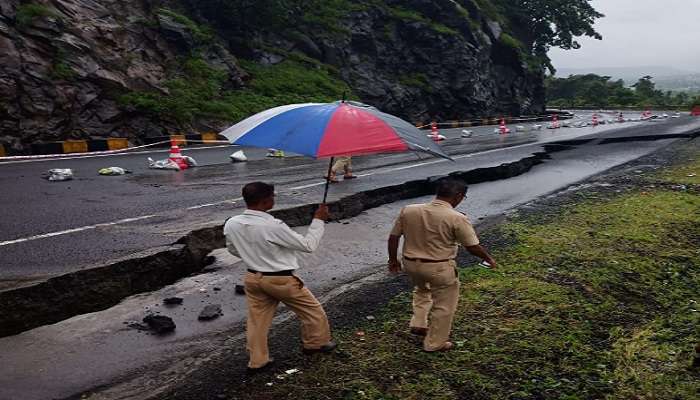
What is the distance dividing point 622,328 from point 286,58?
24292mm

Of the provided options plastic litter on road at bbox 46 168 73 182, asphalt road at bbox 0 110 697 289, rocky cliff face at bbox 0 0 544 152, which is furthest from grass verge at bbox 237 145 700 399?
rocky cliff face at bbox 0 0 544 152

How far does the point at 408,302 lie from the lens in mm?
5168

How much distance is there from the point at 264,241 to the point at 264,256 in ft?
0.35

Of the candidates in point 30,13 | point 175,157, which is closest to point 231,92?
point 30,13

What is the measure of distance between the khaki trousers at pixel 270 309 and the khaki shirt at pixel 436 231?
83cm

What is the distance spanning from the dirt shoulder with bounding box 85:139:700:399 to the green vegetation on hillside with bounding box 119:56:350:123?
11.1 m

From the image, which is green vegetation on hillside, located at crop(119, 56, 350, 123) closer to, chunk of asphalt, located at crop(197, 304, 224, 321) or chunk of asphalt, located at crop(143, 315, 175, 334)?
chunk of asphalt, located at crop(197, 304, 224, 321)

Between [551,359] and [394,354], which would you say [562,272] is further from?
[394,354]

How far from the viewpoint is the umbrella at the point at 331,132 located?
3.60 m

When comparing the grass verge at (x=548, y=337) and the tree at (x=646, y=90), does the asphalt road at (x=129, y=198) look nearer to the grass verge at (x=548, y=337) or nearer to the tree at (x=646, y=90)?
the grass verge at (x=548, y=337)

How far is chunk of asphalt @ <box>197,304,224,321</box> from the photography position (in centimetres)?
485

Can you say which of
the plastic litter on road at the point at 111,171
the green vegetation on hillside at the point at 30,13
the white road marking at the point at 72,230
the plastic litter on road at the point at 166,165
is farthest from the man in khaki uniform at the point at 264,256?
the green vegetation on hillside at the point at 30,13

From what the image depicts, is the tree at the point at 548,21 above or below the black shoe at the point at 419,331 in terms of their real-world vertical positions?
above

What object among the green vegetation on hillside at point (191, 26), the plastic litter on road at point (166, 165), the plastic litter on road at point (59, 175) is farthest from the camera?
the green vegetation on hillside at point (191, 26)
